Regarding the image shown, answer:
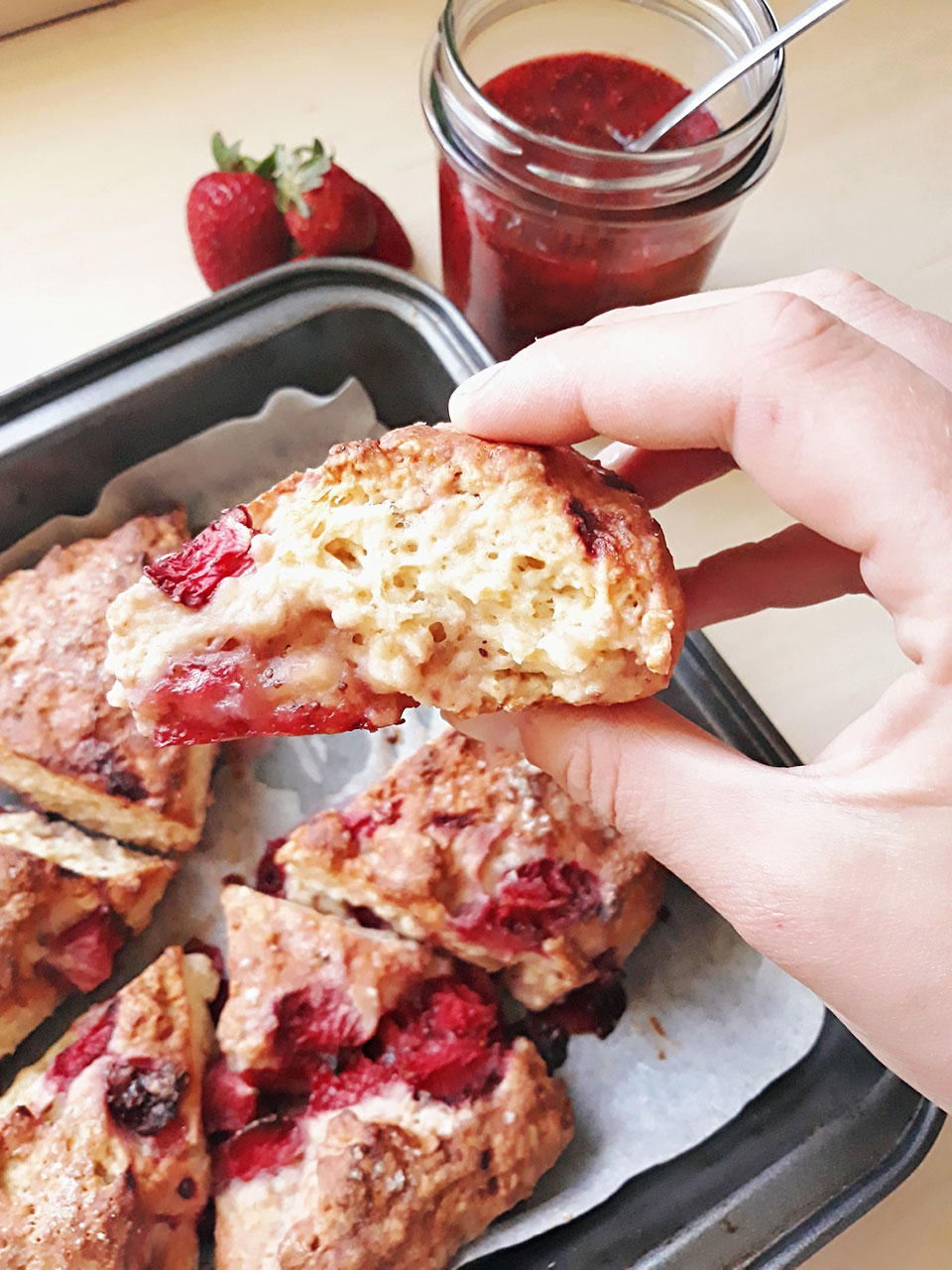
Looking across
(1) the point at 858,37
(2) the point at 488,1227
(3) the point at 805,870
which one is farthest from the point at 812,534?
(1) the point at 858,37

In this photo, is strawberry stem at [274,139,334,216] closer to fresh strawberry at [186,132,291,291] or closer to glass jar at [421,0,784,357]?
fresh strawberry at [186,132,291,291]

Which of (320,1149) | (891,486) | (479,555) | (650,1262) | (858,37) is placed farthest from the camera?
(858,37)

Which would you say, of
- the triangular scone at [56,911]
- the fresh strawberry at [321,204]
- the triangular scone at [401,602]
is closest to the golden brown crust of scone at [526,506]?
the triangular scone at [401,602]

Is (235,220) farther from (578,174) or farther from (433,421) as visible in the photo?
(578,174)

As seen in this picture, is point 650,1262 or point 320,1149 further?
point 320,1149

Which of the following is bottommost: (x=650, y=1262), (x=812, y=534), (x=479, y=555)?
(x=650, y=1262)

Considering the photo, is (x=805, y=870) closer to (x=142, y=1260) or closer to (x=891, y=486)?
(x=891, y=486)
